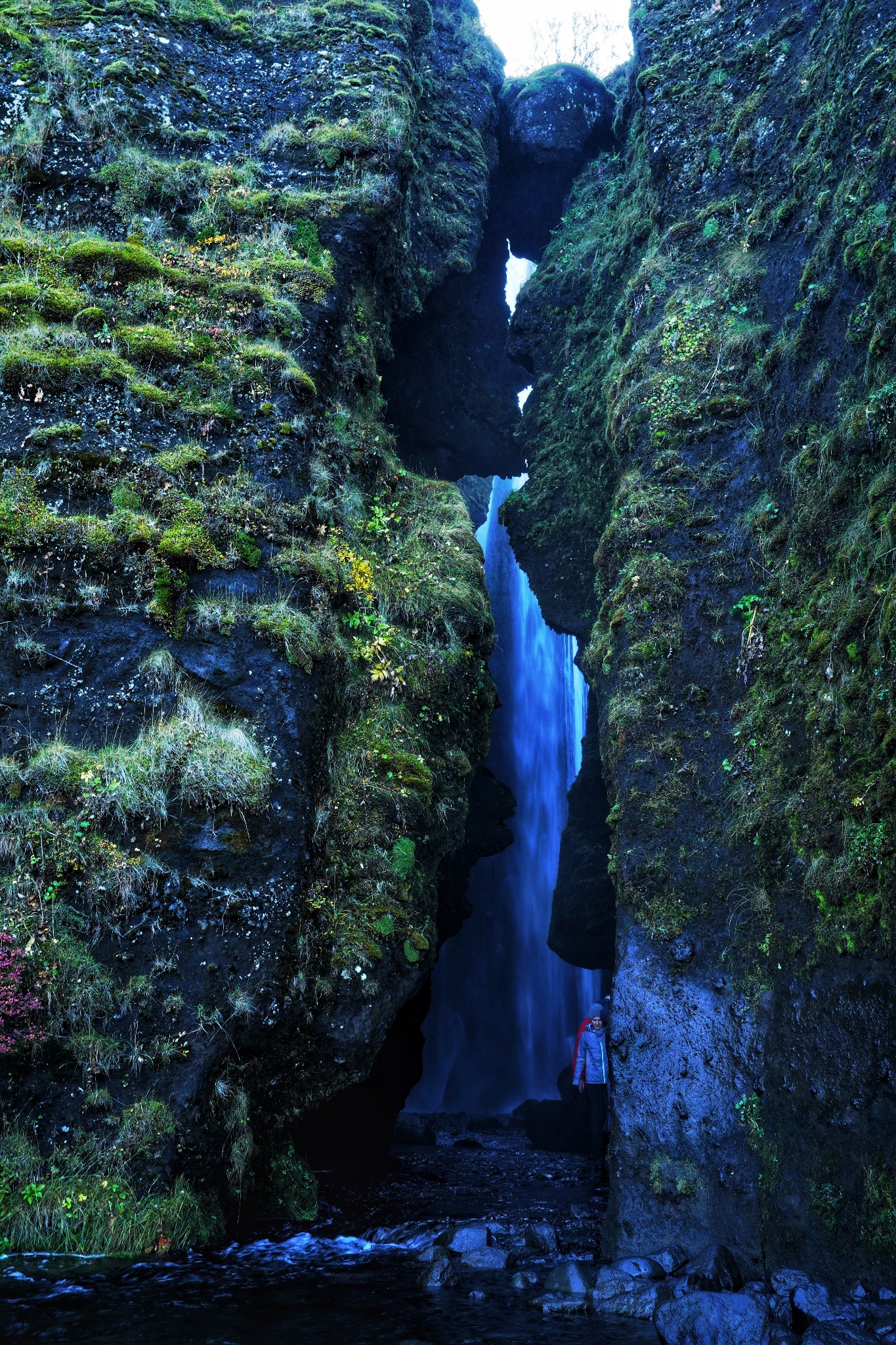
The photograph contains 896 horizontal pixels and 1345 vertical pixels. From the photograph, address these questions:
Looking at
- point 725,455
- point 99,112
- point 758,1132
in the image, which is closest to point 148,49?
point 99,112

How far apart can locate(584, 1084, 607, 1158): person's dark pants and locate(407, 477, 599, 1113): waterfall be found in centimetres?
822

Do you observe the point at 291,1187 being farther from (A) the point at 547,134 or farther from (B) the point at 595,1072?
(A) the point at 547,134

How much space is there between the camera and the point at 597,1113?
43.9 ft

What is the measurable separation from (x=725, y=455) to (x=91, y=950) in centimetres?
963

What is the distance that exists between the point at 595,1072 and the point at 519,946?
31.8ft

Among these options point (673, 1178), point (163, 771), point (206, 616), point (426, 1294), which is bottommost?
point (426, 1294)

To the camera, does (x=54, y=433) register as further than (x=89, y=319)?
No

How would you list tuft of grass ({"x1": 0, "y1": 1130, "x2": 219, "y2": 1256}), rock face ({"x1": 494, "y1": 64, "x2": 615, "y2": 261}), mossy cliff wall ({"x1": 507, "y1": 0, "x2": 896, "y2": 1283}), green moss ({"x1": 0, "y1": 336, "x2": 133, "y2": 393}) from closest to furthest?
tuft of grass ({"x1": 0, "y1": 1130, "x2": 219, "y2": 1256}), mossy cliff wall ({"x1": 507, "y1": 0, "x2": 896, "y2": 1283}), green moss ({"x1": 0, "y1": 336, "x2": 133, "y2": 393}), rock face ({"x1": 494, "y1": 64, "x2": 615, "y2": 261})

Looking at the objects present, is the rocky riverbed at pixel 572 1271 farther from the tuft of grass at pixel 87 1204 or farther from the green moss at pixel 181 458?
the green moss at pixel 181 458

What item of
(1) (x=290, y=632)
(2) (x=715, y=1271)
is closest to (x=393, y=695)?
(1) (x=290, y=632)

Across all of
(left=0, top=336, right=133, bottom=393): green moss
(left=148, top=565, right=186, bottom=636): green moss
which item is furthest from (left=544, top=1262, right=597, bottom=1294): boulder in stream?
(left=0, top=336, right=133, bottom=393): green moss

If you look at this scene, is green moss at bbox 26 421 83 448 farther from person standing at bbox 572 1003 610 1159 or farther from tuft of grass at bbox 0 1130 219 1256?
person standing at bbox 572 1003 610 1159

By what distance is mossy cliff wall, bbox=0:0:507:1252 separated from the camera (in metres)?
6.61

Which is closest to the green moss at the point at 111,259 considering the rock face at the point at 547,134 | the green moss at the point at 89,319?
the green moss at the point at 89,319
